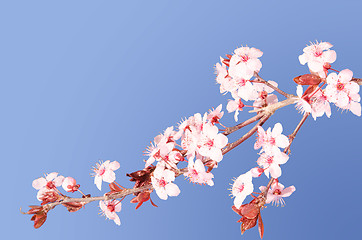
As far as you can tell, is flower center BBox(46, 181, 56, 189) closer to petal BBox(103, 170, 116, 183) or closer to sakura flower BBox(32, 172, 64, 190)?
sakura flower BBox(32, 172, 64, 190)

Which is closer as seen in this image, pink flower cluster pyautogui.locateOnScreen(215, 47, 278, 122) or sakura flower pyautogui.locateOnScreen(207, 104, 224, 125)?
pink flower cluster pyautogui.locateOnScreen(215, 47, 278, 122)

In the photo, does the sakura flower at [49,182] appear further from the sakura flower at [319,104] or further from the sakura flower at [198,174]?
the sakura flower at [319,104]

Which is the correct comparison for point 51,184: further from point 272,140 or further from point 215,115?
point 272,140

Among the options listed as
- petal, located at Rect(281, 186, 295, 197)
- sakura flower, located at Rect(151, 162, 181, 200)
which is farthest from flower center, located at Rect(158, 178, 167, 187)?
petal, located at Rect(281, 186, 295, 197)

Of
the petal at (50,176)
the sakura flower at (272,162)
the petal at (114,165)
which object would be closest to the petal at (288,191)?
the sakura flower at (272,162)

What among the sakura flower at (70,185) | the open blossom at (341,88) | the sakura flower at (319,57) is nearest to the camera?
the open blossom at (341,88)

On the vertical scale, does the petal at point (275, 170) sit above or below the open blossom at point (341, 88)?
below

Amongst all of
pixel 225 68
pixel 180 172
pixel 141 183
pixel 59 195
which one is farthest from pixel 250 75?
pixel 59 195

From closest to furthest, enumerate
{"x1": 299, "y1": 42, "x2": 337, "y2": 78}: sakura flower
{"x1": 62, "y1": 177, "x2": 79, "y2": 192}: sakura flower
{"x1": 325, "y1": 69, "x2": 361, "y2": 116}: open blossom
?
{"x1": 325, "y1": 69, "x2": 361, "y2": 116}: open blossom
{"x1": 299, "y1": 42, "x2": 337, "y2": 78}: sakura flower
{"x1": 62, "y1": 177, "x2": 79, "y2": 192}: sakura flower
